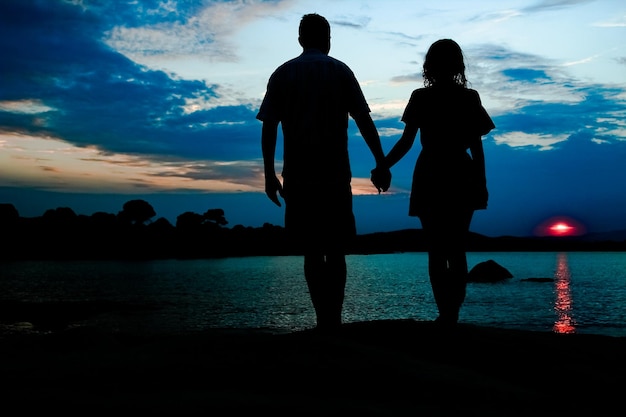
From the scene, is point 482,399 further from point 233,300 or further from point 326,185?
point 233,300

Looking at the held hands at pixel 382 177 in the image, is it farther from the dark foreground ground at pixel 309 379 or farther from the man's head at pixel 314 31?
the dark foreground ground at pixel 309 379

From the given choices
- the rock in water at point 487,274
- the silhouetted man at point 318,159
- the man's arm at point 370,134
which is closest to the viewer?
the silhouetted man at point 318,159

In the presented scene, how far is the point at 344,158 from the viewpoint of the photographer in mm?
5543

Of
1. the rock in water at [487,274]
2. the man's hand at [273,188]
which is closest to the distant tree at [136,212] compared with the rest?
the rock in water at [487,274]

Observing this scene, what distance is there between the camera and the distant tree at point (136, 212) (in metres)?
146

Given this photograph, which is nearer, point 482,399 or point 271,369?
point 482,399

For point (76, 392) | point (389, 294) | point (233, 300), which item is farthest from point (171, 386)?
point (389, 294)

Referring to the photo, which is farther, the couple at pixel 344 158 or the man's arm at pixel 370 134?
the man's arm at pixel 370 134

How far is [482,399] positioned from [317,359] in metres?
1.14

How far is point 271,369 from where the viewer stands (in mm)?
3531

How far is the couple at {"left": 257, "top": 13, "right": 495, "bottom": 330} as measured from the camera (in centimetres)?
548

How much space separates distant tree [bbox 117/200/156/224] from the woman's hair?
148445 mm

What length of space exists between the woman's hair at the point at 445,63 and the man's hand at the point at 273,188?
6.79 ft

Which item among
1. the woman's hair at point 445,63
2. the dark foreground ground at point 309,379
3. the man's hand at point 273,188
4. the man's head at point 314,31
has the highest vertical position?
the man's head at point 314,31
